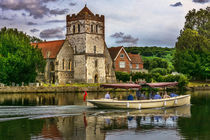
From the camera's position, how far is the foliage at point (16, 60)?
71.4 m

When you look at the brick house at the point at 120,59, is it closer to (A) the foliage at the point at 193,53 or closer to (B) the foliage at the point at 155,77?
(B) the foliage at the point at 155,77

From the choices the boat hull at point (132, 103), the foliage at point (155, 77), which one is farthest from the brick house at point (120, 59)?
the boat hull at point (132, 103)

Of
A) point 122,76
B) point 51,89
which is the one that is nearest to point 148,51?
point 122,76

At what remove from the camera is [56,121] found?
111 ft

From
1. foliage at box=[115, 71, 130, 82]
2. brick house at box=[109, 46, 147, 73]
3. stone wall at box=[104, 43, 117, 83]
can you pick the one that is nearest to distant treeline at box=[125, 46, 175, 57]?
brick house at box=[109, 46, 147, 73]

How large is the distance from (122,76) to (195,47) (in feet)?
69.7

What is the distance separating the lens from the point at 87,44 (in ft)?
289

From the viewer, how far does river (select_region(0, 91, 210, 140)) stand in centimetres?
2695

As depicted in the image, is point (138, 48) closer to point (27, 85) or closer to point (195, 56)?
point (195, 56)

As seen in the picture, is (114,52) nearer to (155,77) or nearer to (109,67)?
(109,67)

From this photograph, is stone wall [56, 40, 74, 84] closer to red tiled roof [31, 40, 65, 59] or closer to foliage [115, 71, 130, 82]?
red tiled roof [31, 40, 65, 59]

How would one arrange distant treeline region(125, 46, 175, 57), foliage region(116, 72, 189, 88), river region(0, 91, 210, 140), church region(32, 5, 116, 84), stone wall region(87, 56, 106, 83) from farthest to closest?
distant treeline region(125, 46, 175, 57), stone wall region(87, 56, 106, 83), church region(32, 5, 116, 84), foliage region(116, 72, 189, 88), river region(0, 91, 210, 140)

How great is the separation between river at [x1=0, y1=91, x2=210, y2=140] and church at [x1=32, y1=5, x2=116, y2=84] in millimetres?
46216

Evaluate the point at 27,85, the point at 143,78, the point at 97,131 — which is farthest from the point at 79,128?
the point at 143,78
